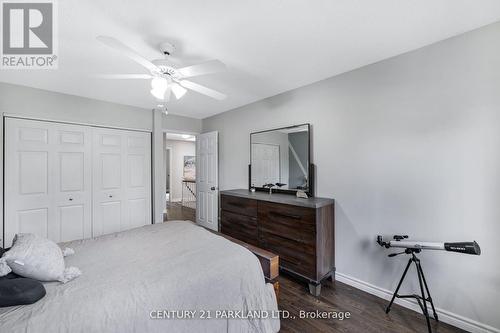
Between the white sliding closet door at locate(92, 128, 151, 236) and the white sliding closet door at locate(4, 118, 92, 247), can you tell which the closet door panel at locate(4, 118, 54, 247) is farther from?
the white sliding closet door at locate(92, 128, 151, 236)

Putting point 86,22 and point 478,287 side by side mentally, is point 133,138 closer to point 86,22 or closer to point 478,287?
point 86,22

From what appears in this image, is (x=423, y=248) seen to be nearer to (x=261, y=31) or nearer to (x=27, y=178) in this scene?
(x=261, y=31)

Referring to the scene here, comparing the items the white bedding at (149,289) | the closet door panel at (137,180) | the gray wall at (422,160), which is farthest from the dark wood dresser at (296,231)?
the closet door panel at (137,180)

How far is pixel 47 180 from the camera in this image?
2902mm

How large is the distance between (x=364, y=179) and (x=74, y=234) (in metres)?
4.06

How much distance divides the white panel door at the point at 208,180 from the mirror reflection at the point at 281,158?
0.97 metres

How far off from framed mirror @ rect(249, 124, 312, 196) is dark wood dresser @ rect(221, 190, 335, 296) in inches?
16.3

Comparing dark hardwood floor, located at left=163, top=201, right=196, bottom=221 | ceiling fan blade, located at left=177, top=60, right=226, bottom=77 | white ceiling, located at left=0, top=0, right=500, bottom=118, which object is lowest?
dark hardwood floor, located at left=163, top=201, right=196, bottom=221

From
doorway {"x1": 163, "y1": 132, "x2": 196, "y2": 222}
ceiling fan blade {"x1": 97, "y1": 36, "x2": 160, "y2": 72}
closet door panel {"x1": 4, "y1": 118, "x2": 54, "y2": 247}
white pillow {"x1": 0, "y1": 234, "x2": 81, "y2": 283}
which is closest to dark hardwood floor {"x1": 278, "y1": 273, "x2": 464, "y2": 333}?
white pillow {"x1": 0, "y1": 234, "x2": 81, "y2": 283}

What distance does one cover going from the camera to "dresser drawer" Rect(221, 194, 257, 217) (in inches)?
111

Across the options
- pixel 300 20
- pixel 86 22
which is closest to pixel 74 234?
pixel 86 22

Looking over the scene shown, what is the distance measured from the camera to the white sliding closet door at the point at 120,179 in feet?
11.0

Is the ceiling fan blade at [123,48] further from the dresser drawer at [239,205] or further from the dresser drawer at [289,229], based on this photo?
the dresser drawer at [289,229]

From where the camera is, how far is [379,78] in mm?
2188
